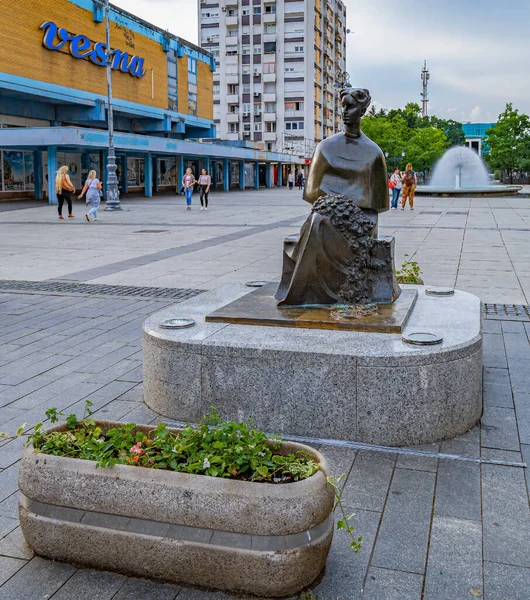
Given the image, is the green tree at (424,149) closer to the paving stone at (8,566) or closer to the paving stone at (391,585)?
the paving stone at (391,585)

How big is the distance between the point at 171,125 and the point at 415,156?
3546 cm

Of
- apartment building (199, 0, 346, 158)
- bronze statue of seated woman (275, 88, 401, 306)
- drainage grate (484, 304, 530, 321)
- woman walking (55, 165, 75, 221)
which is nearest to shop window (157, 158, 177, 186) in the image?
woman walking (55, 165, 75, 221)

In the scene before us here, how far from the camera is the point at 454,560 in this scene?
129 inches

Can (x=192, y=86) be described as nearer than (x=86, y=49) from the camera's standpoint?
No

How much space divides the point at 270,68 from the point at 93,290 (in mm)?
84782

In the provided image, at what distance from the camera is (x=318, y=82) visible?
91.5 m

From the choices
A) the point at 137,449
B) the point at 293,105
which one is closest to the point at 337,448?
the point at 137,449

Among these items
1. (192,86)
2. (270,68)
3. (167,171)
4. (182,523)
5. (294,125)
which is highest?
(270,68)

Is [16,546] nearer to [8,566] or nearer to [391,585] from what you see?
[8,566]

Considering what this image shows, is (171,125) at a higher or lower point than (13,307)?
higher

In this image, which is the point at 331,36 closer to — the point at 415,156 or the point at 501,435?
the point at 415,156

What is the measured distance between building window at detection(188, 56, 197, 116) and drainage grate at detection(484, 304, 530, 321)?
4923 centimetres

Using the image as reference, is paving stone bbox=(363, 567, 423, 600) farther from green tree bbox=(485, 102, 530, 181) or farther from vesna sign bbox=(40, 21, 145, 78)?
green tree bbox=(485, 102, 530, 181)

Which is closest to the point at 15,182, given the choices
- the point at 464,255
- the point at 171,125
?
the point at 171,125
